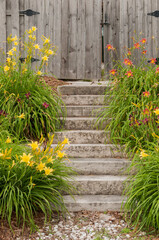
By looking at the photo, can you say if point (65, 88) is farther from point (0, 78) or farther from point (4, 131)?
point (4, 131)

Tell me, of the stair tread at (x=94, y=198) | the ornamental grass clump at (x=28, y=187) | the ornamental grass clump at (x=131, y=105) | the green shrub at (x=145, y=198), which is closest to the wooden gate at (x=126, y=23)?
the ornamental grass clump at (x=131, y=105)

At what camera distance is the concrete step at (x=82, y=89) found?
467cm

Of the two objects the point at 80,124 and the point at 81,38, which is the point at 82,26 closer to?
the point at 81,38

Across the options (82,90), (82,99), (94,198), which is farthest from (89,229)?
(82,90)

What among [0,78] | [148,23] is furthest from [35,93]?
[148,23]

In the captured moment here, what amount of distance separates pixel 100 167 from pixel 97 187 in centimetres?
29

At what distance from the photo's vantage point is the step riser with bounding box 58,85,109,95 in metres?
4.67

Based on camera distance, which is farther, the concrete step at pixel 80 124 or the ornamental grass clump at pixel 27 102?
the concrete step at pixel 80 124

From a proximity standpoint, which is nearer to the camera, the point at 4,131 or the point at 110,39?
the point at 4,131

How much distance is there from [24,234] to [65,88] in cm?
258

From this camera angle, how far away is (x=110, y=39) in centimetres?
602

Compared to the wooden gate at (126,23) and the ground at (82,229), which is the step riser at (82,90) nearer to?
the wooden gate at (126,23)

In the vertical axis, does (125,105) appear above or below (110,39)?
below

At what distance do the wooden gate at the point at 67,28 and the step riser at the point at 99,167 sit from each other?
2.98m
